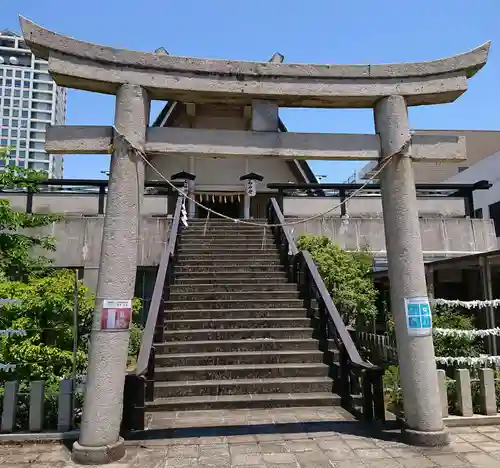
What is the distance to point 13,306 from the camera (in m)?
6.02

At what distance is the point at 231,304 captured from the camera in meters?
8.80

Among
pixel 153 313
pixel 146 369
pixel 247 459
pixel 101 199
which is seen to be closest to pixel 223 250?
pixel 153 313

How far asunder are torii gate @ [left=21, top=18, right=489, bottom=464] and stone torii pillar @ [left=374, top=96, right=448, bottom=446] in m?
0.01

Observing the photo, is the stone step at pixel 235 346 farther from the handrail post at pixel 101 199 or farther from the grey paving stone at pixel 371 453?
the handrail post at pixel 101 199

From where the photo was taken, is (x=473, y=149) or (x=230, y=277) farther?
(x=473, y=149)

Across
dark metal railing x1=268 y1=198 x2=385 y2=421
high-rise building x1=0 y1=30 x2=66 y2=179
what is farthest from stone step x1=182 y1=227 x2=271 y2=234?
high-rise building x1=0 y1=30 x2=66 y2=179

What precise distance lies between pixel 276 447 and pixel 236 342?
2.84 m

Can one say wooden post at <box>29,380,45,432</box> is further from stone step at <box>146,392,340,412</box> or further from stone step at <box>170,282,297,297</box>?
stone step at <box>170,282,297,297</box>

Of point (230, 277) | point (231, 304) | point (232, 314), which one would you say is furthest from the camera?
point (230, 277)

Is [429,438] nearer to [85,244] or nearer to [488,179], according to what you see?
[85,244]

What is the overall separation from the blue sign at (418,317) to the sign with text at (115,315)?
3309 millimetres

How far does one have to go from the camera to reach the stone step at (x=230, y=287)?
937 centimetres

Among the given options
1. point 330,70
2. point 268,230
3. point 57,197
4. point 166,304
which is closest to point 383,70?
point 330,70

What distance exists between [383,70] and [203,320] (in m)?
5.30
